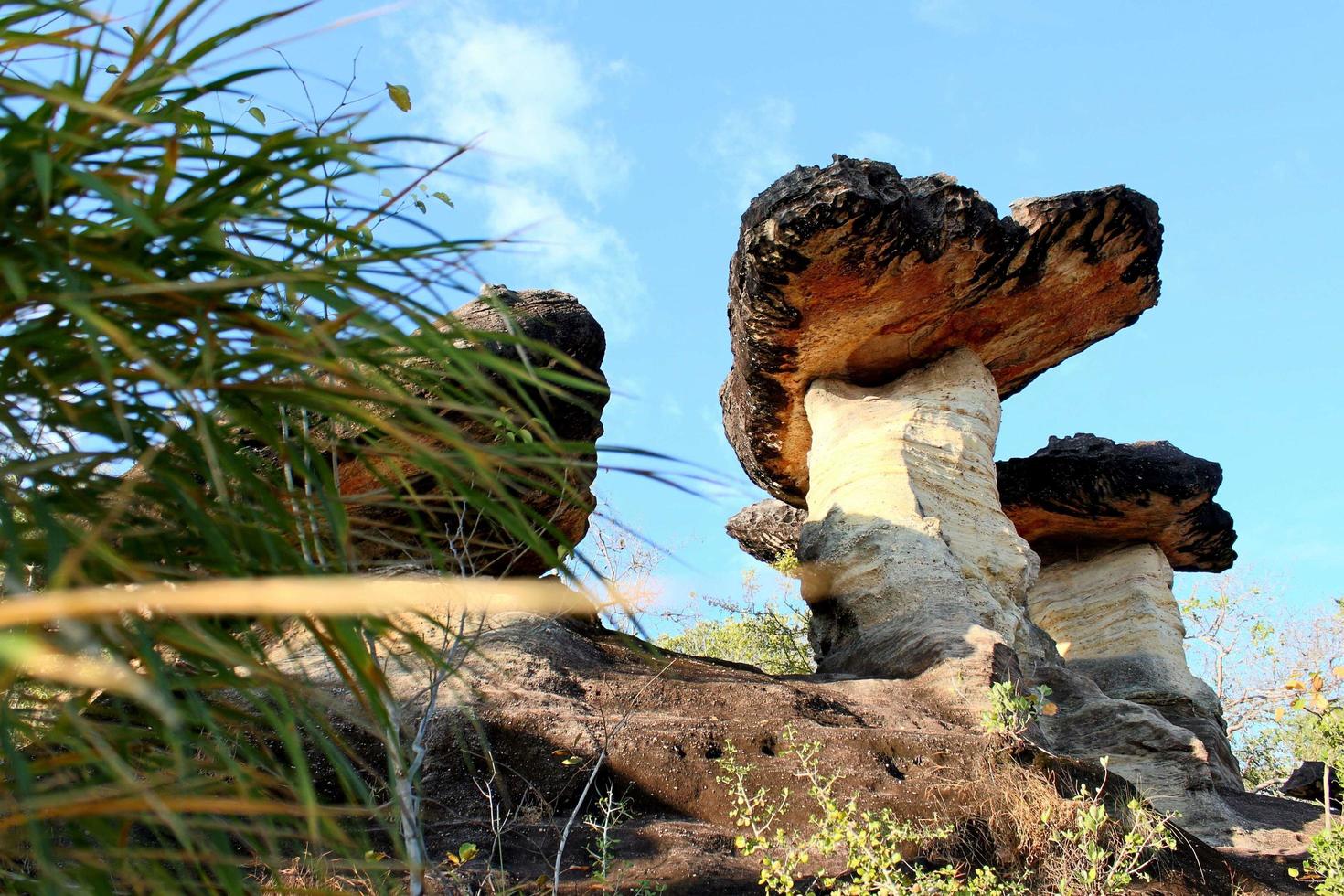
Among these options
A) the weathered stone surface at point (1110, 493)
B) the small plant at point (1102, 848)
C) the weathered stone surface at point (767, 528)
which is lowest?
the small plant at point (1102, 848)

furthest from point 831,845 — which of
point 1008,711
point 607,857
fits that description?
point 1008,711

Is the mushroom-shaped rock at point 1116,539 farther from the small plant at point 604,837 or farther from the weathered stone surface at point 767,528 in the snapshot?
the small plant at point 604,837

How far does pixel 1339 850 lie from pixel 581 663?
376cm

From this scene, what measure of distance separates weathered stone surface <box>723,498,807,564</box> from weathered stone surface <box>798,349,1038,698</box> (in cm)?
306

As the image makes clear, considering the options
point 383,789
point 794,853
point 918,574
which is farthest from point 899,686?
point 383,789

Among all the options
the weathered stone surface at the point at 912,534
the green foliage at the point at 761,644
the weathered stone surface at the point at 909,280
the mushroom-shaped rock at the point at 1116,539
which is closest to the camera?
the weathered stone surface at the point at 912,534

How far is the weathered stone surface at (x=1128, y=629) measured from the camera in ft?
34.0

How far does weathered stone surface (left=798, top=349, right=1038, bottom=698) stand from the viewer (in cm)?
732

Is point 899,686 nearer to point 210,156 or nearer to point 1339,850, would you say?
point 1339,850

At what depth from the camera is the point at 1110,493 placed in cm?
1091

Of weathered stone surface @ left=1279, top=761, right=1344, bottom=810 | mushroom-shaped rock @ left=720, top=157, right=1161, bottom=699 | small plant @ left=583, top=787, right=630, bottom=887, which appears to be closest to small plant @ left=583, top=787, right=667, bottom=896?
small plant @ left=583, top=787, right=630, bottom=887

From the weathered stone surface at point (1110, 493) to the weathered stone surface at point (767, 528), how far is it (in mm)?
2233

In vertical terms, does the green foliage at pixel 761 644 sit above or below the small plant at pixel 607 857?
above

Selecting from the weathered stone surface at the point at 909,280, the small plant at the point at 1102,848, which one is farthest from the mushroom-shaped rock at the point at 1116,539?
the small plant at the point at 1102,848
